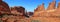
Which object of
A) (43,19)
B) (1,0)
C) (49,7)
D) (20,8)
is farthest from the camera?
(20,8)

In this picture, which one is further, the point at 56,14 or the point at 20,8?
the point at 20,8

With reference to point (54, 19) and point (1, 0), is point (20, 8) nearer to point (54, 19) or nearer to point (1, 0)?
point (1, 0)

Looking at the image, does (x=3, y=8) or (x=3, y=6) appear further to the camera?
(x=3, y=6)

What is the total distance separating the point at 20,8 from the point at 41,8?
60.2 ft

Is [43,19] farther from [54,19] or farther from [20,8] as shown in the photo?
[20,8]

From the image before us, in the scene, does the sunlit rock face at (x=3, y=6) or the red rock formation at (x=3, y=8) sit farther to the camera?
the sunlit rock face at (x=3, y=6)

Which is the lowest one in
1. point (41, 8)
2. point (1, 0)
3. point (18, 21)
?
point (18, 21)

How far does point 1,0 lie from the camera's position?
58125mm

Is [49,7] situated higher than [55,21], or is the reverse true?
[49,7]

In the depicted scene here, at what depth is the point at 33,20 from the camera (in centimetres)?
4512

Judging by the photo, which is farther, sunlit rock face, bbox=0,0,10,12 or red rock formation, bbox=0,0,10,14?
sunlit rock face, bbox=0,0,10,12

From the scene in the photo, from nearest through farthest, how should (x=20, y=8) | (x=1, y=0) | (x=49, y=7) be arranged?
(x=49, y=7) < (x=1, y=0) < (x=20, y=8)

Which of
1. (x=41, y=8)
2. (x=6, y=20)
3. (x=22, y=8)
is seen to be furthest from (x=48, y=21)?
(x=22, y=8)

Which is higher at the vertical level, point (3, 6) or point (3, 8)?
point (3, 6)
